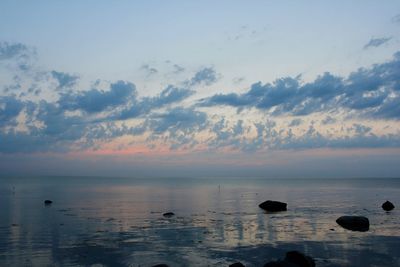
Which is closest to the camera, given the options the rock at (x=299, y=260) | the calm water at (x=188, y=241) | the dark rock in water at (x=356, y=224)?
the rock at (x=299, y=260)

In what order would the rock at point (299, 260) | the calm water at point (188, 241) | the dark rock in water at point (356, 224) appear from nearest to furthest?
the rock at point (299, 260), the calm water at point (188, 241), the dark rock in water at point (356, 224)

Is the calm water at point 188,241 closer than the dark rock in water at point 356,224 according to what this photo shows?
Yes

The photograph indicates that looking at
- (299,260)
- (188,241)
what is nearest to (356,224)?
(188,241)

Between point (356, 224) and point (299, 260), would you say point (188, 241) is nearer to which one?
point (299, 260)

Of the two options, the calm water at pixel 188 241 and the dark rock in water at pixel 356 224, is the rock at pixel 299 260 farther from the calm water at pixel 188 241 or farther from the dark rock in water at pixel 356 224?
the dark rock in water at pixel 356 224

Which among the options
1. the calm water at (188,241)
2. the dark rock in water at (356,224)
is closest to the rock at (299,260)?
the calm water at (188,241)

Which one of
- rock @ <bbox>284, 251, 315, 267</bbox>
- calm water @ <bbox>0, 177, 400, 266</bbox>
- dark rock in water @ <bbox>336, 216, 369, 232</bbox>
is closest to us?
rock @ <bbox>284, 251, 315, 267</bbox>

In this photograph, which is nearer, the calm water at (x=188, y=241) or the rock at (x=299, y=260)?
the rock at (x=299, y=260)

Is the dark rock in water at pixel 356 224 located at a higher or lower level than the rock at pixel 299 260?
lower

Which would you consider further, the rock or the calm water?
the calm water

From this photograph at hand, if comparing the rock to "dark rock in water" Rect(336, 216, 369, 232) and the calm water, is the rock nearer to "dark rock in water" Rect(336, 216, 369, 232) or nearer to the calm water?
the calm water

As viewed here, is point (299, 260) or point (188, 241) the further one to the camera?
point (188, 241)

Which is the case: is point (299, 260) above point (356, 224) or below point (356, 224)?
above

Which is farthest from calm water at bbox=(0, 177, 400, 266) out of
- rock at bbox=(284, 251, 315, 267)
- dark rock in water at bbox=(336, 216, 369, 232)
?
rock at bbox=(284, 251, 315, 267)
